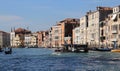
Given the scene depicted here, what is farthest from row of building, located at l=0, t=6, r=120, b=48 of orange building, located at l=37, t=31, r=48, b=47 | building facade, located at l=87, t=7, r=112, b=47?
orange building, located at l=37, t=31, r=48, b=47

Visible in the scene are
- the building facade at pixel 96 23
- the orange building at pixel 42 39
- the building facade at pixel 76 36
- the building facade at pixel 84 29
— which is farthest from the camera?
the orange building at pixel 42 39

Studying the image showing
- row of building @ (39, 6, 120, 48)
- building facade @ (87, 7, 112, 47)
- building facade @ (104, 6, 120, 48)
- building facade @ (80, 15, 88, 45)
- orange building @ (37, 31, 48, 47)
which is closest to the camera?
building facade @ (104, 6, 120, 48)

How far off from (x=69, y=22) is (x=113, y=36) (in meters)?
55.7

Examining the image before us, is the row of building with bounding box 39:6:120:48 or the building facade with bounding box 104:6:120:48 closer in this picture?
the building facade with bounding box 104:6:120:48

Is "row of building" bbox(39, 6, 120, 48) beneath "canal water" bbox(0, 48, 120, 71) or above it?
above

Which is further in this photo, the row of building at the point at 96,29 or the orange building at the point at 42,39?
the orange building at the point at 42,39

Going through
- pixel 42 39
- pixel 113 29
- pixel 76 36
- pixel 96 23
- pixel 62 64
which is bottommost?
pixel 62 64

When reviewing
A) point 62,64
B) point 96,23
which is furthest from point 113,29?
point 62,64

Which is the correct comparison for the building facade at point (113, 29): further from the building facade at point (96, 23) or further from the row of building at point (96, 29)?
the building facade at point (96, 23)

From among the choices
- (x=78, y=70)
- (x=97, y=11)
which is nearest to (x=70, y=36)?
(x=97, y=11)

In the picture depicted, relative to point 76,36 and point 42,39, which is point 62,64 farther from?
point 42,39

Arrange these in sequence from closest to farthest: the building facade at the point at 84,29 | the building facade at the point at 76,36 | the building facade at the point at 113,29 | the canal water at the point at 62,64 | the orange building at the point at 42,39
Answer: the canal water at the point at 62,64 < the building facade at the point at 113,29 < the building facade at the point at 84,29 < the building facade at the point at 76,36 < the orange building at the point at 42,39

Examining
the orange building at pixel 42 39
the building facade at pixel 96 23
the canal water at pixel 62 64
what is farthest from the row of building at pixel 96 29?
the canal water at pixel 62 64

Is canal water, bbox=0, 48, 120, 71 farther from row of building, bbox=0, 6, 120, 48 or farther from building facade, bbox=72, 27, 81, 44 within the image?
building facade, bbox=72, 27, 81, 44
